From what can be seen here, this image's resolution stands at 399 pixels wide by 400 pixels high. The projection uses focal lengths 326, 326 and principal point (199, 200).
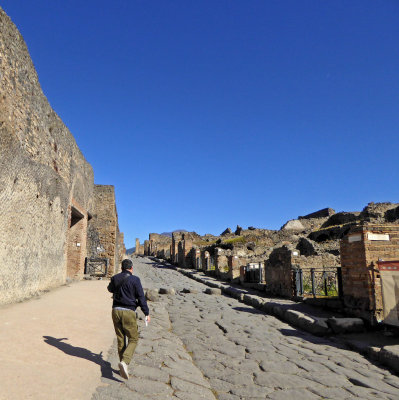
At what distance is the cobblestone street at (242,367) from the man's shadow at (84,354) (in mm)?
107

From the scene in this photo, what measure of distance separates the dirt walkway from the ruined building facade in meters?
1.31

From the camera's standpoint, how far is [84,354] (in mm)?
3588

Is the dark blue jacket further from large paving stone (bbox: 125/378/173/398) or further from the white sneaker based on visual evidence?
large paving stone (bbox: 125/378/173/398)

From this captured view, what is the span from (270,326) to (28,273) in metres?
5.54

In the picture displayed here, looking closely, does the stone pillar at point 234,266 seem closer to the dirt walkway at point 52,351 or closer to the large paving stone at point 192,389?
the dirt walkway at point 52,351

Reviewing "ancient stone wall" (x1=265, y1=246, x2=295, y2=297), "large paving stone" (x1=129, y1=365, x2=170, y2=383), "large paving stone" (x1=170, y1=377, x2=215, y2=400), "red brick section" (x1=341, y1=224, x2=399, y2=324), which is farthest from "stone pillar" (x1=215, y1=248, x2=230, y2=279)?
"large paving stone" (x1=170, y1=377, x2=215, y2=400)

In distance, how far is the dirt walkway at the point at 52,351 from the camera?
8.55 ft

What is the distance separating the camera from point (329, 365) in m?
4.01

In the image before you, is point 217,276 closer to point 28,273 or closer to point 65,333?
point 28,273

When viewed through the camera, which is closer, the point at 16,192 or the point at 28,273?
the point at 16,192

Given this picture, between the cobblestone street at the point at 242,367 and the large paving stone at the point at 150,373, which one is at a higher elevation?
the large paving stone at the point at 150,373

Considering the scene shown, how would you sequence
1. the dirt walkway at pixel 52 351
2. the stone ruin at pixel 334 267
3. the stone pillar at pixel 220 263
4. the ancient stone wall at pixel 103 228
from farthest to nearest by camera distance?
the stone pillar at pixel 220 263
the ancient stone wall at pixel 103 228
the stone ruin at pixel 334 267
the dirt walkway at pixel 52 351

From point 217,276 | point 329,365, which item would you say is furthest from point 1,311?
point 217,276

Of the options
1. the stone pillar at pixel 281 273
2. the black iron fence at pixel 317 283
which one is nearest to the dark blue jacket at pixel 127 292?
the black iron fence at pixel 317 283
